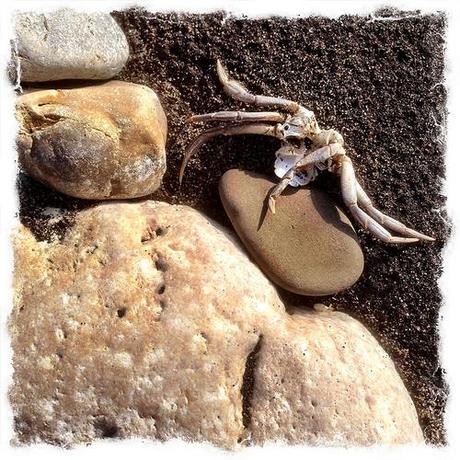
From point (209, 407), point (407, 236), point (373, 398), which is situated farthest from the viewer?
point (407, 236)

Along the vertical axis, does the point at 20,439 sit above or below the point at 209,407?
below

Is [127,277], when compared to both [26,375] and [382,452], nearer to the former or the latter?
[26,375]

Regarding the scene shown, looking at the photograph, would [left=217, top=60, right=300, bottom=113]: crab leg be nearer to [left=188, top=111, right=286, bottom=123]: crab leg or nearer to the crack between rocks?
[left=188, top=111, right=286, bottom=123]: crab leg

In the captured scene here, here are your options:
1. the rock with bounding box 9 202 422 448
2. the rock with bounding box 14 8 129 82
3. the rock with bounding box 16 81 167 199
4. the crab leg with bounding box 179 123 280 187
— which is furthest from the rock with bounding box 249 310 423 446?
the rock with bounding box 14 8 129 82

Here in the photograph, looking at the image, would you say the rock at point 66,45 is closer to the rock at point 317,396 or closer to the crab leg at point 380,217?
the crab leg at point 380,217

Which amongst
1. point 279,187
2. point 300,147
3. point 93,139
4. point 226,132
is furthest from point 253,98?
point 93,139

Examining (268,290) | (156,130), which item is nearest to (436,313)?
(268,290)
